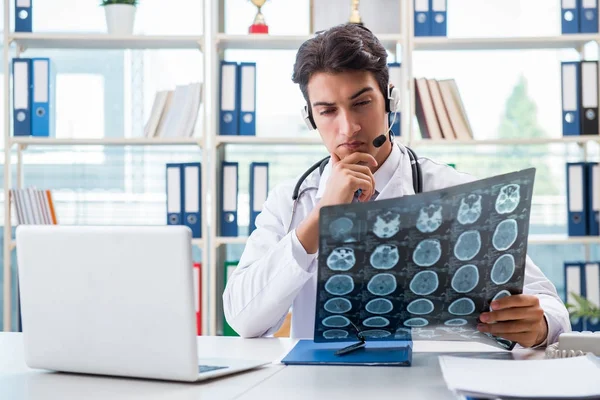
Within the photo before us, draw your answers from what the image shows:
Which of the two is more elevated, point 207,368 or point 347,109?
point 347,109

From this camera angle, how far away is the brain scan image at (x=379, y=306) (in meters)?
1.13

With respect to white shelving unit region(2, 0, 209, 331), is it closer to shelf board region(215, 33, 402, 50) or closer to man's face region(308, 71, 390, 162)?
shelf board region(215, 33, 402, 50)

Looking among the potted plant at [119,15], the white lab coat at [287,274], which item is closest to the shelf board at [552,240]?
the potted plant at [119,15]

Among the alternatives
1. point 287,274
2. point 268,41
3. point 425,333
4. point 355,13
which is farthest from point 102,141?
point 425,333

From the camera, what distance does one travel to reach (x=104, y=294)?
105 centimetres

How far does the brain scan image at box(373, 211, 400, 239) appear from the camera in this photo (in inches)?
40.6

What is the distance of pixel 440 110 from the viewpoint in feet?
9.75

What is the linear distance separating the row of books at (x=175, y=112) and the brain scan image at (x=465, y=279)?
2.11m

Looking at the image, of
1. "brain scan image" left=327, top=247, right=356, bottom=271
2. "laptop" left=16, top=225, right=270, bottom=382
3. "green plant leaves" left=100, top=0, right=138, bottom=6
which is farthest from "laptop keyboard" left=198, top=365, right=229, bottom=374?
"green plant leaves" left=100, top=0, right=138, bottom=6

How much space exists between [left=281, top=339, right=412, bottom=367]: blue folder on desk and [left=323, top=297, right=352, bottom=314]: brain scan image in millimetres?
91

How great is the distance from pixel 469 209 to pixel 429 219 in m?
0.06

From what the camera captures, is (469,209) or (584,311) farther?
(584,311)

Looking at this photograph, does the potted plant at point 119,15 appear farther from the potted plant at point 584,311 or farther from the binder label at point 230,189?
the potted plant at point 584,311

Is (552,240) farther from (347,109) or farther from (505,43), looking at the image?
(347,109)
